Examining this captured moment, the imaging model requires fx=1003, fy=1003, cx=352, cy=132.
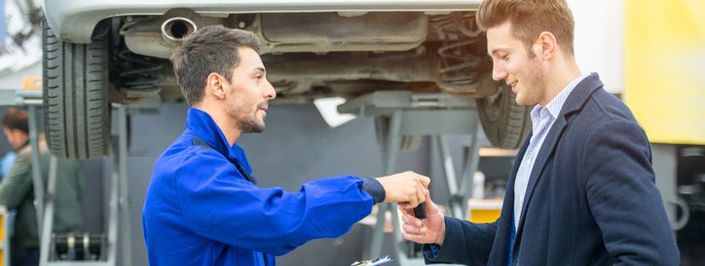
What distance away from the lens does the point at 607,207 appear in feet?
6.24

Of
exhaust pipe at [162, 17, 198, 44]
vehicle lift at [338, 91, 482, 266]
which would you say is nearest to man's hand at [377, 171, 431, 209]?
exhaust pipe at [162, 17, 198, 44]

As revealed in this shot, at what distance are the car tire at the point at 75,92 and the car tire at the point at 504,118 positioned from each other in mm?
1938

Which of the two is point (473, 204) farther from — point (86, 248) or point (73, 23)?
point (73, 23)

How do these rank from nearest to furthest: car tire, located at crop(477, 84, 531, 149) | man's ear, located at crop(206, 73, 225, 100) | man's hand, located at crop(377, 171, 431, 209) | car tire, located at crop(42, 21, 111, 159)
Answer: man's hand, located at crop(377, 171, 431, 209) → man's ear, located at crop(206, 73, 225, 100) → car tire, located at crop(42, 21, 111, 159) → car tire, located at crop(477, 84, 531, 149)

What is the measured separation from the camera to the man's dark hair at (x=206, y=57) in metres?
2.49

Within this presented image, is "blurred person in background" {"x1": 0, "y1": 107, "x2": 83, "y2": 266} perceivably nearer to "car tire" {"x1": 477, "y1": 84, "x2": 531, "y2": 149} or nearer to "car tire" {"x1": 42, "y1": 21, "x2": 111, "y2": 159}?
"car tire" {"x1": 42, "y1": 21, "x2": 111, "y2": 159}

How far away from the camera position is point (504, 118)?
5078mm

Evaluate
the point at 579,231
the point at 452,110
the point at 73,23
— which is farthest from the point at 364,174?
the point at 579,231

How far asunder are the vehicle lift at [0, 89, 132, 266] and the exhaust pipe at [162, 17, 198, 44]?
69.5 inches

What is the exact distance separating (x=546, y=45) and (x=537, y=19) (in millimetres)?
63

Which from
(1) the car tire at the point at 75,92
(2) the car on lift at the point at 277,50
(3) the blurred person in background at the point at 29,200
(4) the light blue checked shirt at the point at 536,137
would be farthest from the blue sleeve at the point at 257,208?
(3) the blurred person in background at the point at 29,200

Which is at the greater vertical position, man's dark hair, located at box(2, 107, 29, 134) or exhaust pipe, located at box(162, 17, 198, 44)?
exhaust pipe, located at box(162, 17, 198, 44)

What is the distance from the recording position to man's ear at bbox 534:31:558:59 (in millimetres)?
2152

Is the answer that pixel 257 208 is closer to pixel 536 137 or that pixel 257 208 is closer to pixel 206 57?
pixel 206 57
